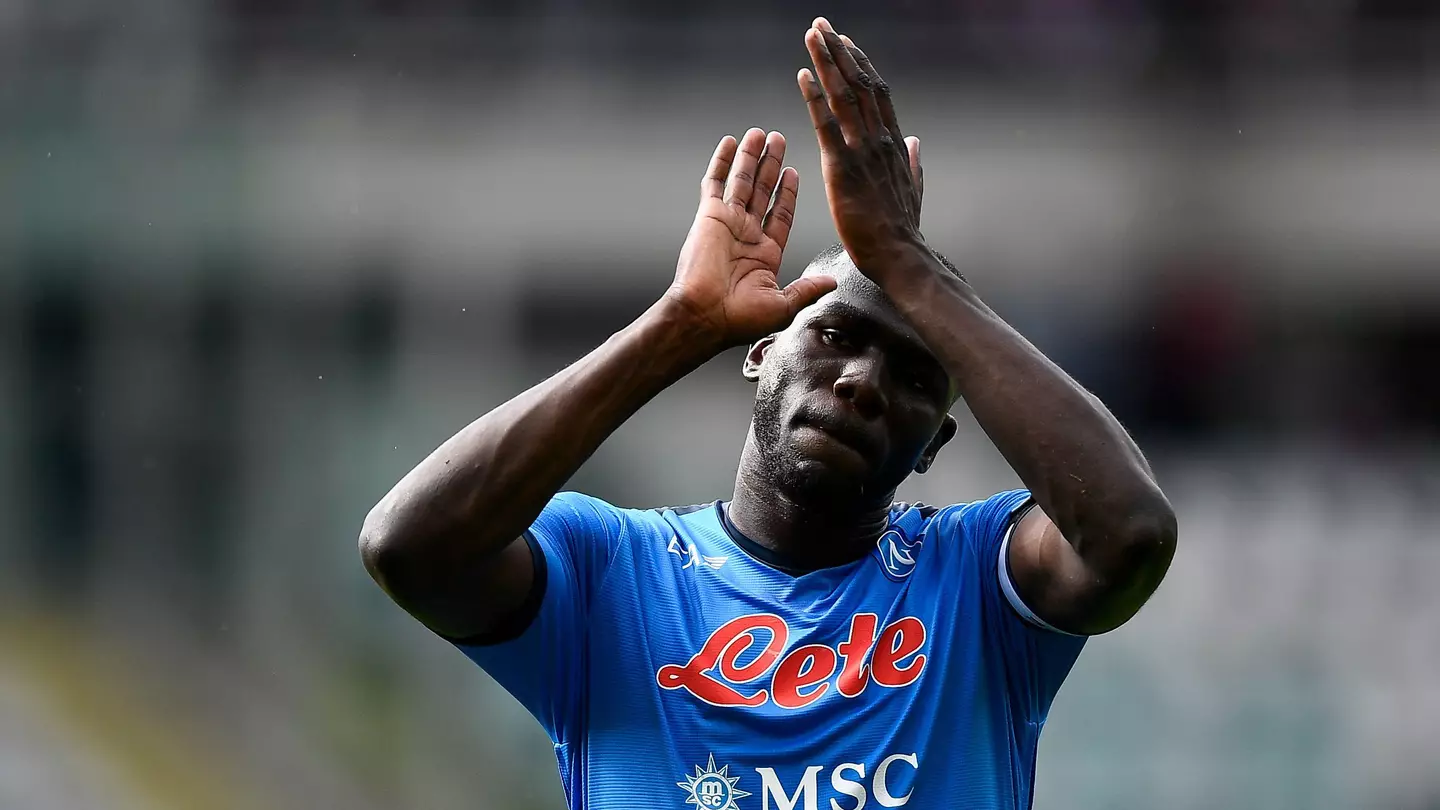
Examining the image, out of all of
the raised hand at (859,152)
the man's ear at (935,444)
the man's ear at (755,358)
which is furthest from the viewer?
the man's ear at (755,358)

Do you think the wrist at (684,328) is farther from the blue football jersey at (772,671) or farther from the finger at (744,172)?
the blue football jersey at (772,671)

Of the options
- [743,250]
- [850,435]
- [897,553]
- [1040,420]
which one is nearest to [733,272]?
[743,250]

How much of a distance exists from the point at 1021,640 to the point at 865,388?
2.02 ft

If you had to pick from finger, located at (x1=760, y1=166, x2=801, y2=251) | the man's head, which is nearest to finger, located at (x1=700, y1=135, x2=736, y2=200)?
finger, located at (x1=760, y1=166, x2=801, y2=251)

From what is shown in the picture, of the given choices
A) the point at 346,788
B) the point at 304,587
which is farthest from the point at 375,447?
the point at 346,788

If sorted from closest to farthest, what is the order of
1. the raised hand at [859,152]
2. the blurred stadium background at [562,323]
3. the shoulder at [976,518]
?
the raised hand at [859,152] → the shoulder at [976,518] → the blurred stadium background at [562,323]

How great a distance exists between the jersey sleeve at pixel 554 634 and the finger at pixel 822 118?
3.05 feet

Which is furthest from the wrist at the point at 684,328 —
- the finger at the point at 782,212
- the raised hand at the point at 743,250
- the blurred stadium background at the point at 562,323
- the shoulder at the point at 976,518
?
the blurred stadium background at the point at 562,323

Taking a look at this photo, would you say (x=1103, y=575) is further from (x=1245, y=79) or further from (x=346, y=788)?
(x=1245, y=79)

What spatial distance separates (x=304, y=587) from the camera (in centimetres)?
870

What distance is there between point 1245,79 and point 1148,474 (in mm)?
7913

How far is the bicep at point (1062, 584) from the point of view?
2809mm

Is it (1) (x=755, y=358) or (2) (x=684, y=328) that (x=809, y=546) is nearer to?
(1) (x=755, y=358)

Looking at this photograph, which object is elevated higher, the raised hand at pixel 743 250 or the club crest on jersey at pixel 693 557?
the raised hand at pixel 743 250
